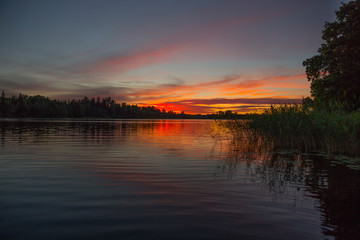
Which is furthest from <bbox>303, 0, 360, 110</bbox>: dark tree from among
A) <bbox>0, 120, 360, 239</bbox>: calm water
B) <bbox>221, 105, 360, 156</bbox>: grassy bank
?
<bbox>0, 120, 360, 239</bbox>: calm water

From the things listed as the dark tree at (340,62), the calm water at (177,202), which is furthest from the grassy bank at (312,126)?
the dark tree at (340,62)

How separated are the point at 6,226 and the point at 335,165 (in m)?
14.4

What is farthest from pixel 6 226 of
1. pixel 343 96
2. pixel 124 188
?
pixel 343 96

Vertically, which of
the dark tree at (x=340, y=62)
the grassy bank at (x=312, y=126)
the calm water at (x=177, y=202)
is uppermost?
the dark tree at (x=340, y=62)

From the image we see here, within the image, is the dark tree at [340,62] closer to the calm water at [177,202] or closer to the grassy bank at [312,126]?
the grassy bank at [312,126]

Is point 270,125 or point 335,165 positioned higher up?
point 270,125

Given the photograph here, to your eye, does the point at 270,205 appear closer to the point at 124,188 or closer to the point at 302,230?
the point at 302,230

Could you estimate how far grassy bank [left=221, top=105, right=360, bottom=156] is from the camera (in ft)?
54.1

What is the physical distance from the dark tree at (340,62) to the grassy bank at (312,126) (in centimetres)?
843

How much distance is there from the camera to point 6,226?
554 centimetres

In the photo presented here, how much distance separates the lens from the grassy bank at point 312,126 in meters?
16.5

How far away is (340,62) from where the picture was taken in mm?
28688

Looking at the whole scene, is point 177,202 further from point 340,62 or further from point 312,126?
point 340,62

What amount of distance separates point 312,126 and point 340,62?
15541 mm
